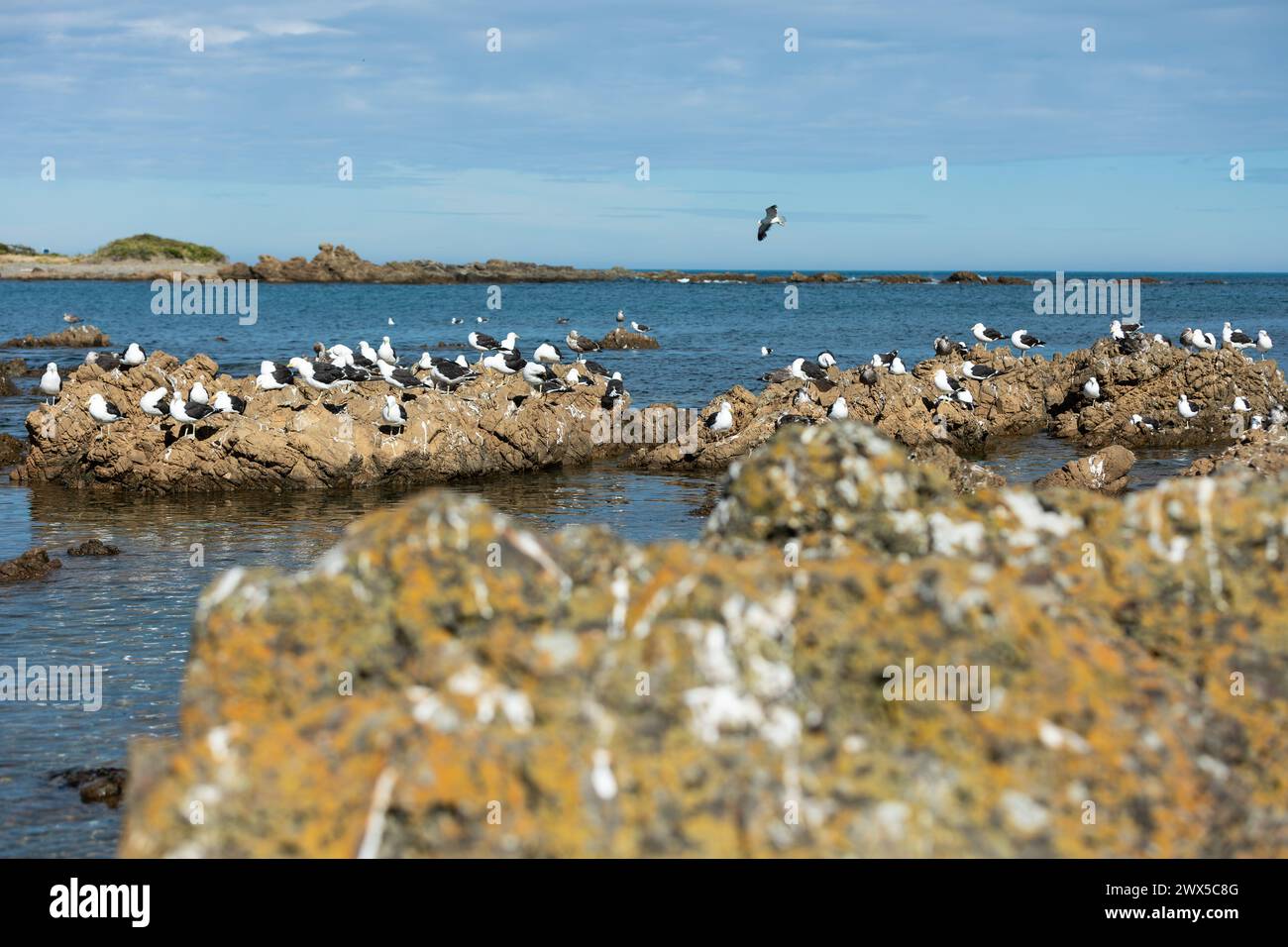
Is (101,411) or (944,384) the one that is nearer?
(101,411)

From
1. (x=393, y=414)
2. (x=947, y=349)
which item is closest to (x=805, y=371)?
(x=947, y=349)

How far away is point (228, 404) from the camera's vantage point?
74.6ft

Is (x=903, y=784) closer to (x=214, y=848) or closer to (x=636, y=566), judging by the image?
(x=636, y=566)

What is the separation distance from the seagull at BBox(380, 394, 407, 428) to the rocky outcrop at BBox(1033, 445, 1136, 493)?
12.0 m

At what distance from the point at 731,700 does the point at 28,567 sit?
1409 centimetres

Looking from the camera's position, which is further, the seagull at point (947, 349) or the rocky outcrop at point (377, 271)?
the rocky outcrop at point (377, 271)

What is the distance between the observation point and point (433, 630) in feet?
14.0

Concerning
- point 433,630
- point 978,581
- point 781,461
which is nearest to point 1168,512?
point 978,581

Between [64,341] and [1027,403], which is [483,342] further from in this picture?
[64,341]

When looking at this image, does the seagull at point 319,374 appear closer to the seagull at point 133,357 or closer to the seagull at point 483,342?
the seagull at point 133,357

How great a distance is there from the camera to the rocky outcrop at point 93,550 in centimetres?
1672

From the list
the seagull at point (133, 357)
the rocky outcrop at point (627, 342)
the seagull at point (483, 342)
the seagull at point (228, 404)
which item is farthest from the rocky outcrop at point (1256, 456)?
the rocky outcrop at point (627, 342)

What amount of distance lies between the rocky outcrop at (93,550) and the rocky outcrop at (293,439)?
508 centimetres

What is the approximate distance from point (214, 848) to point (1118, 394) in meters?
28.6
